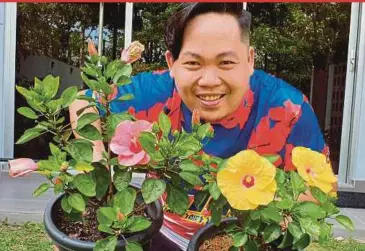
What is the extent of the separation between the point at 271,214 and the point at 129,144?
195mm

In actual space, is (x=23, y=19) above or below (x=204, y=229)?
above

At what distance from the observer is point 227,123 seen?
1.34 metres

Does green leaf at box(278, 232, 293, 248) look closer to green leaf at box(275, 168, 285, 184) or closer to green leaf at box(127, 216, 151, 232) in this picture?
green leaf at box(275, 168, 285, 184)

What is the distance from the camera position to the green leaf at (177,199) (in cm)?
69

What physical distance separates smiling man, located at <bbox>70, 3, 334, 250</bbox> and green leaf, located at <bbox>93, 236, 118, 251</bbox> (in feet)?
1.68

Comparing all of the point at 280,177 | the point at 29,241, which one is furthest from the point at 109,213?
the point at 29,241

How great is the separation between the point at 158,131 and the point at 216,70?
21.5 inches

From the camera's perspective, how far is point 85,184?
0.70m

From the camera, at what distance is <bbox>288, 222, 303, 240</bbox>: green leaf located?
655mm

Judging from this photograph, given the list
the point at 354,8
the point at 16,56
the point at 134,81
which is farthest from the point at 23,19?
the point at 134,81

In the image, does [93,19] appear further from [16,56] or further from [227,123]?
[227,123]

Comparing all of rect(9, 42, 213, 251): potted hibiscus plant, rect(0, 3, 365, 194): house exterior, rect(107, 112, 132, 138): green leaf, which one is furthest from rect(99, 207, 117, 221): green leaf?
rect(0, 3, 365, 194): house exterior

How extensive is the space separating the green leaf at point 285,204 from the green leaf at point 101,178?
0.23 meters

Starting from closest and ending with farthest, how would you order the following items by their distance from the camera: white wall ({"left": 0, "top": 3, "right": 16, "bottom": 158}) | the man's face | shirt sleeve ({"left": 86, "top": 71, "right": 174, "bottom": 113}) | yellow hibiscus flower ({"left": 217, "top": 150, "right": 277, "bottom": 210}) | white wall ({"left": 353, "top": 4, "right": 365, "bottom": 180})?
1. yellow hibiscus flower ({"left": 217, "top": 150, "right": 277, "bottom": 210})
2. the man's face
3. shirt sleeve ({"left": 86, "top": 71, "right": 174, "bottom": 113})
4. white wall ({"left": 353, "top": 4, "right": 365, "bottom": 180})
5. white wall ({"left": 0, "top": 3, "right": 16, "bottom": 158})
